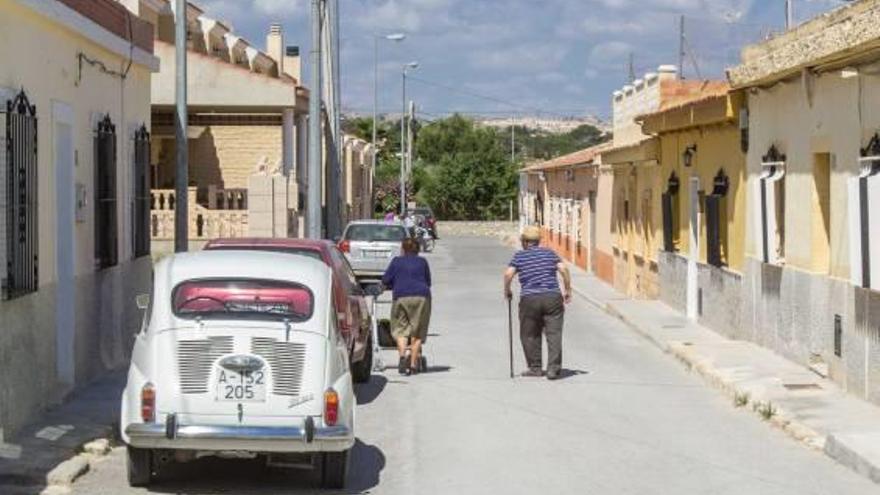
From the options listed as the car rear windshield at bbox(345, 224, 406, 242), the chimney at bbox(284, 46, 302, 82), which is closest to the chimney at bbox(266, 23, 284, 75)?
the chimney at bbox(284, 46, 302, 82)

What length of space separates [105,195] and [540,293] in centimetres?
523

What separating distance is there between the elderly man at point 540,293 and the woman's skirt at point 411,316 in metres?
1.08

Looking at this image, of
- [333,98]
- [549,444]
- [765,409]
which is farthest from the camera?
[333,98]

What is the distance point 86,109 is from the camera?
618 inches

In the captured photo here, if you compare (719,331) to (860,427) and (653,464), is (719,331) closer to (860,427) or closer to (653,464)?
(860,427)

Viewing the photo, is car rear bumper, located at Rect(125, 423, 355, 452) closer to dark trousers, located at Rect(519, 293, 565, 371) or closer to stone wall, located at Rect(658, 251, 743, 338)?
dark trousers, located at Rect(519, 293, 565, 371)

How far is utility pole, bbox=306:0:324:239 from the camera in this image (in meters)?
27.0

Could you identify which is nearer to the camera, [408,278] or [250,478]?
[250,478]

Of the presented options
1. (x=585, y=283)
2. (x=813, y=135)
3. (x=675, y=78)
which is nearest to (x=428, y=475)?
(x=813, y=135)

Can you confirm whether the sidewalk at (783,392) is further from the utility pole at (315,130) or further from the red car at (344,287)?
the utility pole at (315,130)

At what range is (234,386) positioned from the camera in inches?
386

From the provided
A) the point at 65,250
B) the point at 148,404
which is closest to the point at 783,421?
the point at 148,404

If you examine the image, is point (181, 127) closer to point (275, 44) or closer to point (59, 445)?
point (59, 445)

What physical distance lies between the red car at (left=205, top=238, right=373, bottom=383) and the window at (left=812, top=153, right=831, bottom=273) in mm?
5472
